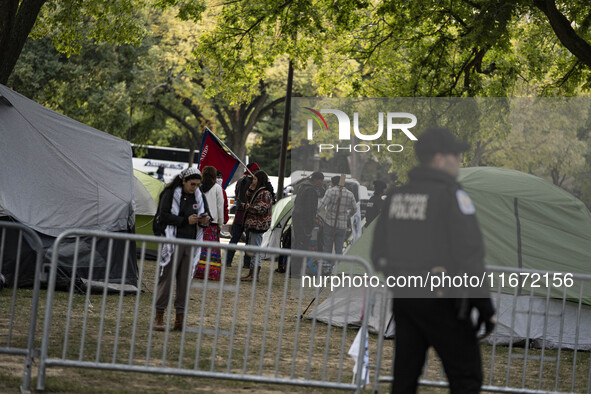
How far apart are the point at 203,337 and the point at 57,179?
394 cm

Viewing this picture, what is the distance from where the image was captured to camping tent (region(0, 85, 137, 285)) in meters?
10.3

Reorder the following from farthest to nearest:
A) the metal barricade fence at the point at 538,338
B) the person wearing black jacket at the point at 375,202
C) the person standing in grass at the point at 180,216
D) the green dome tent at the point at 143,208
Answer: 1. the green dome tent at the point at 143,208
2. the person wearing black jacket at the point at 375,202
3. the person standing in grass at the point at 180,216
4. the metal barricade fence at the point at 538,338

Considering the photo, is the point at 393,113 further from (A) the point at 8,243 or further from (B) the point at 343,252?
(A) the point at 8,243

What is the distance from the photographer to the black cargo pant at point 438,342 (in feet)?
13.9

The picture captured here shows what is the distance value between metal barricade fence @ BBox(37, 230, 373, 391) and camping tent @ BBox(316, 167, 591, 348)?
1.37 m

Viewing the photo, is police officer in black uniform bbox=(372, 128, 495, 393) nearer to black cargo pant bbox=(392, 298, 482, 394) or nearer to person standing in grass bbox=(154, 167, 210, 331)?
black cargo pant bbox=(392, 298, 482, 394)

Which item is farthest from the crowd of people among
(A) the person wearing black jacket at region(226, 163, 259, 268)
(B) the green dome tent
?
(B) the green dome tent

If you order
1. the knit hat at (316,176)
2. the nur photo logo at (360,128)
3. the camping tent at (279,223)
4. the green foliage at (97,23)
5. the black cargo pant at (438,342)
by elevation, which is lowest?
the black cargo pant at (438,342)

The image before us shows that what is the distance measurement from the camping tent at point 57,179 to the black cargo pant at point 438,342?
6952mm

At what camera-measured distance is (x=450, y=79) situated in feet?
49.3

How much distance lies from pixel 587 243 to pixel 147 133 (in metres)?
31.4

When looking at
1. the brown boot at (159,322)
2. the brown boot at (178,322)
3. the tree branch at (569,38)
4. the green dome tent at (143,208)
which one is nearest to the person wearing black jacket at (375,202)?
the brown boot at (178,322)

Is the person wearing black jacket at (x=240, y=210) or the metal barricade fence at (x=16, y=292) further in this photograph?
the person wearing black jacket at (x=240, y=210)

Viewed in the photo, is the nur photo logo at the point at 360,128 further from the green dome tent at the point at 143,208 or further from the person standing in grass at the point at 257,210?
the green dome tent at the point at 143,208
